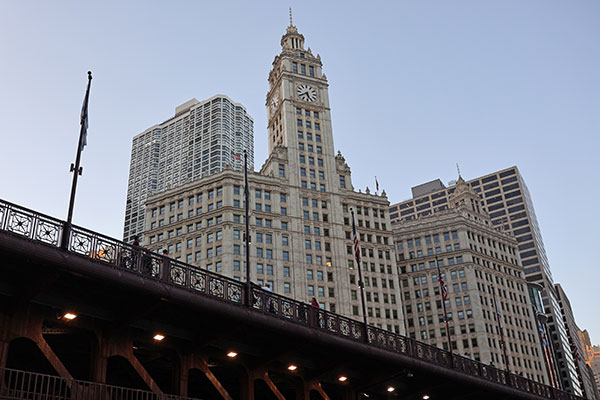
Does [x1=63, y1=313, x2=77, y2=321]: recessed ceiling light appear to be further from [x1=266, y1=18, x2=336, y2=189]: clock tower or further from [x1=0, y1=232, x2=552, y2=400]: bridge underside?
[x1=266, y1=18, x2=336, y2=189]: clock tower

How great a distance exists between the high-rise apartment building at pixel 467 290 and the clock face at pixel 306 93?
3927cm

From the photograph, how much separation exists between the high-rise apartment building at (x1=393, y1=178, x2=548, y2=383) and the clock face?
129 feet

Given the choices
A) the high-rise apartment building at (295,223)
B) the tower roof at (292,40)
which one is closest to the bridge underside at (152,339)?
Answer: the high-rise apartment building at (295,223)

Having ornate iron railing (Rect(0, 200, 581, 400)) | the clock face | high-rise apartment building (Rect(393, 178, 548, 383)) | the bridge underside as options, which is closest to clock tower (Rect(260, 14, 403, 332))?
the clock face

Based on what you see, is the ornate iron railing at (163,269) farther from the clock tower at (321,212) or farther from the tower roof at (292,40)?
the tower roof at (292,40)

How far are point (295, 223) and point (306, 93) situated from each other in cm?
3217

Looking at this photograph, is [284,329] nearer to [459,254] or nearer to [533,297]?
[459,254]

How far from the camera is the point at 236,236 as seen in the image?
351ft

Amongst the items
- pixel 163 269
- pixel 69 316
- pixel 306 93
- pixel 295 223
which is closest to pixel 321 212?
pixel 295 223

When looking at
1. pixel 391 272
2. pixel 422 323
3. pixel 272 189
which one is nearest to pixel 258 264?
pixel 272 189

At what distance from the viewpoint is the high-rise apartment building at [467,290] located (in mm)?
130875

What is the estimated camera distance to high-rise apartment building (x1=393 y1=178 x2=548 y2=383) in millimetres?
130875

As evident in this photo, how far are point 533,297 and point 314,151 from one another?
7103cm

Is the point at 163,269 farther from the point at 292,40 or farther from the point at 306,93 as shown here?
the point at 292,40
